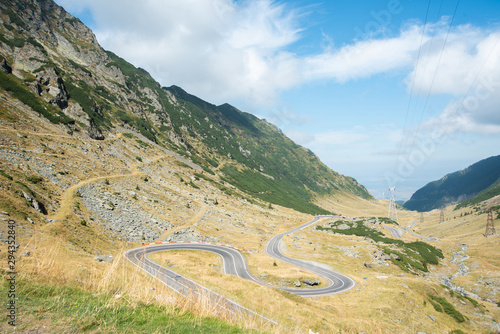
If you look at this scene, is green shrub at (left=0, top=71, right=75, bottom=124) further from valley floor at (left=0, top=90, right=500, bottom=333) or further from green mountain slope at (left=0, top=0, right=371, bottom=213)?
valley floor at (left=0, top=90, right=500, bottom=333)

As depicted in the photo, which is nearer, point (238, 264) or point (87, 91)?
point (238, 264)

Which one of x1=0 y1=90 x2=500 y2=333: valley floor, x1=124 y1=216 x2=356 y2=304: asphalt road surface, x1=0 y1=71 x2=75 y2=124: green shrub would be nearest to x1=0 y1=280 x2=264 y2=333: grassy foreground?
x1=0 y1=90 x2=500 y2=333: valley floor

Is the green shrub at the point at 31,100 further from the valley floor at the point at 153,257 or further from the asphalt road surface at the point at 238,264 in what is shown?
the asphalt road surface at the point at 238,264

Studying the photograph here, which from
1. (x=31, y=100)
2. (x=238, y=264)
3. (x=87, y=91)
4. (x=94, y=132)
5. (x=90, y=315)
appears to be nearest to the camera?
(x=90, y=315)

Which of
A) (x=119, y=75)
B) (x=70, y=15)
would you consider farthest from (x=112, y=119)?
(x=70, y=15)

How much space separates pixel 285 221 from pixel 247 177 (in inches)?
2408

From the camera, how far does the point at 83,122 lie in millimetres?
84750

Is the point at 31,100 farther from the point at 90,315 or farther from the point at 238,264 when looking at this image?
the point at 90,315

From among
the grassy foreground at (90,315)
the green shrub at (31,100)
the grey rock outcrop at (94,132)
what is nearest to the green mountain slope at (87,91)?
the grey rock outcrop at (94,132)

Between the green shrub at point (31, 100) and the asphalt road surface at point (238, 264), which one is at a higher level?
the green shrub at point (31, 100)

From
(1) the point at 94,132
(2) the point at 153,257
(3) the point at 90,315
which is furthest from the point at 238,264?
(1) the point at 94,132

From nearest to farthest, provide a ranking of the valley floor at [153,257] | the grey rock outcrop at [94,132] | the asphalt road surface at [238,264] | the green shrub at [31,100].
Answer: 1. the valley floor at [153,257]
2. the asphalt road surface at [238,264]
3. the green shrub at [31,100]
4. the grey rock outcrop at [94,132]

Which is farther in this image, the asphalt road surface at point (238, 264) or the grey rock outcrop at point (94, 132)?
the grey rock outcrop at point (94, 132)

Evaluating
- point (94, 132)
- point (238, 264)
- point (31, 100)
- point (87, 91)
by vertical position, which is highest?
point (87, 91)
